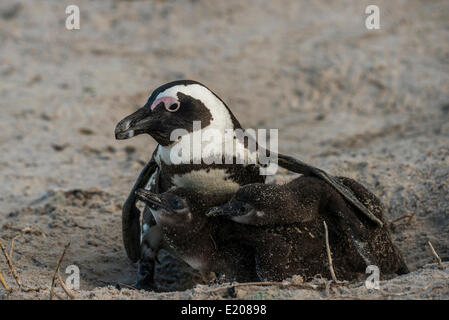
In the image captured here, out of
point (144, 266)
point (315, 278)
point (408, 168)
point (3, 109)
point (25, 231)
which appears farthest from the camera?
point (3, 109)

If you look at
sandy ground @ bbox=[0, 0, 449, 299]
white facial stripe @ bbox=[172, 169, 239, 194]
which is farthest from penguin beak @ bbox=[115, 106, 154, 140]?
sandy ground @ bbox=[0, 0, 449, 299]

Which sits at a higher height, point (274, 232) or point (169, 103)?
point (169, 103)

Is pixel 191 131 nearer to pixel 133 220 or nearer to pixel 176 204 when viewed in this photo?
pixel 176 204

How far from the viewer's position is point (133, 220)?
3768mm

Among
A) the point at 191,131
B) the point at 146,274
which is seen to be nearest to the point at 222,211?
the point at 191,131

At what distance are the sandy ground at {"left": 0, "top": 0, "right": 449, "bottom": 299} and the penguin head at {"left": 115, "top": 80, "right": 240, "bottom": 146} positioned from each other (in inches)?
28.0

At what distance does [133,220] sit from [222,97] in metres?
2.92

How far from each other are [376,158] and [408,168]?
0.37 meters

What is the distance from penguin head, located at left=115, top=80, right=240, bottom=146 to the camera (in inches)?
127

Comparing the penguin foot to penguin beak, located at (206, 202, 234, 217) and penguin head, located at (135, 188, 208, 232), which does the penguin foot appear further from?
penguin beak, located at (206, 202, 234, 217)

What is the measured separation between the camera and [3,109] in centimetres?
625

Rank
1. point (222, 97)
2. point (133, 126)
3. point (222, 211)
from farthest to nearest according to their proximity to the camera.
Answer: point (222, 97)
point (133, 126)
point (222, 211)
